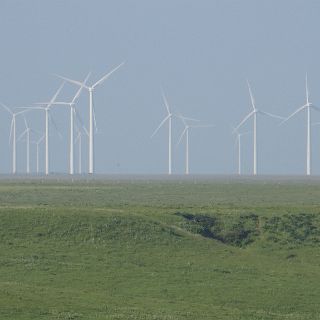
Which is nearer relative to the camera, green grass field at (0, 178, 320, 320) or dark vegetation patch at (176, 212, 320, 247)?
green grass field at (0, 178, 320, 320)

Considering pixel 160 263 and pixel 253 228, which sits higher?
pixel 253 228

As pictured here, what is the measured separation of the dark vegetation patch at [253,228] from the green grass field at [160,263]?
0.05 m

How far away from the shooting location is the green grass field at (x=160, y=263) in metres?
29.8

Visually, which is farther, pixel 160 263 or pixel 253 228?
pixel 253 228

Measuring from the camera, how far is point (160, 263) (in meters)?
39.6

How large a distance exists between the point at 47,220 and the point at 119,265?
276 inches

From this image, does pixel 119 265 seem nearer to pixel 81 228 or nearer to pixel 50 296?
pixel 81 228

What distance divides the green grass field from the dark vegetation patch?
5cm

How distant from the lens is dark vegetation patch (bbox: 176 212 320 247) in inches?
1861

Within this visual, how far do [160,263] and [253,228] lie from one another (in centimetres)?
983

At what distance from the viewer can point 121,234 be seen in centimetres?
4406

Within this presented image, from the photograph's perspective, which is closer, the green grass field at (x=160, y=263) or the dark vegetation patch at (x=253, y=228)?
the green grass field at (x=160, y=263)

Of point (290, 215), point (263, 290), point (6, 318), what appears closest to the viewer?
point (6, 318)

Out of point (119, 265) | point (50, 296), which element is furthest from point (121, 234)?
point (50, 296)
